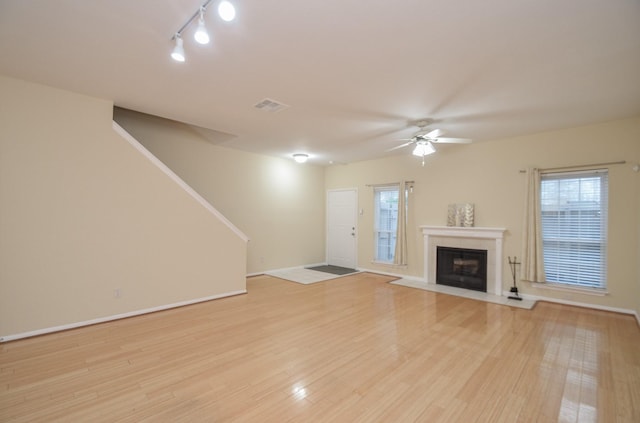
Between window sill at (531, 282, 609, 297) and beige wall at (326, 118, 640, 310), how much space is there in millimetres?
74

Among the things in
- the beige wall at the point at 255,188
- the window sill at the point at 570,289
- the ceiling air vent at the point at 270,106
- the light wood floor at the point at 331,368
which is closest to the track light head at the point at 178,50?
the ceiling air vent at the point at 270,106

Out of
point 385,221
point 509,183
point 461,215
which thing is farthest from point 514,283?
point 385,221

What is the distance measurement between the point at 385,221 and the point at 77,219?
5.67 metres

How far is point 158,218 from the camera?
13.3 feet

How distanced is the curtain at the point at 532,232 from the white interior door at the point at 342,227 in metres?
3.62

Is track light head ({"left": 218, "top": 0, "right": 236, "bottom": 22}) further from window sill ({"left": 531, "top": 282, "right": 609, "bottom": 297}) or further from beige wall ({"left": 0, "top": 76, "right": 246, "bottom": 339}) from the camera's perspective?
window sill ({"left": 531, "top": 282, "right": 609, "bottom": 297})

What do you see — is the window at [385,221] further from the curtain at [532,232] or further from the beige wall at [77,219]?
the beige wall at [77,219]

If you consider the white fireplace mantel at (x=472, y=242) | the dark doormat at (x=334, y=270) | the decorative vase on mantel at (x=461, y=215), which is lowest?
the dark doormat at (x=334, y=270)

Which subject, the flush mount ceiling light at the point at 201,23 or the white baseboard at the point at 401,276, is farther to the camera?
the white baseboard at the point at 401,276

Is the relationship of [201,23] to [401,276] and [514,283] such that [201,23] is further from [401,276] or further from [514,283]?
[401,276]

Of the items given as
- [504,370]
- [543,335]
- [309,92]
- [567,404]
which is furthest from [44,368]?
[543,335]

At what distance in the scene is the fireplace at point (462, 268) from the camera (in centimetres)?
524

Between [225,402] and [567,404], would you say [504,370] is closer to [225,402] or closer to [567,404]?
[567,404]

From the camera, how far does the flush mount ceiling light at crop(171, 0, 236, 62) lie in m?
1.75
